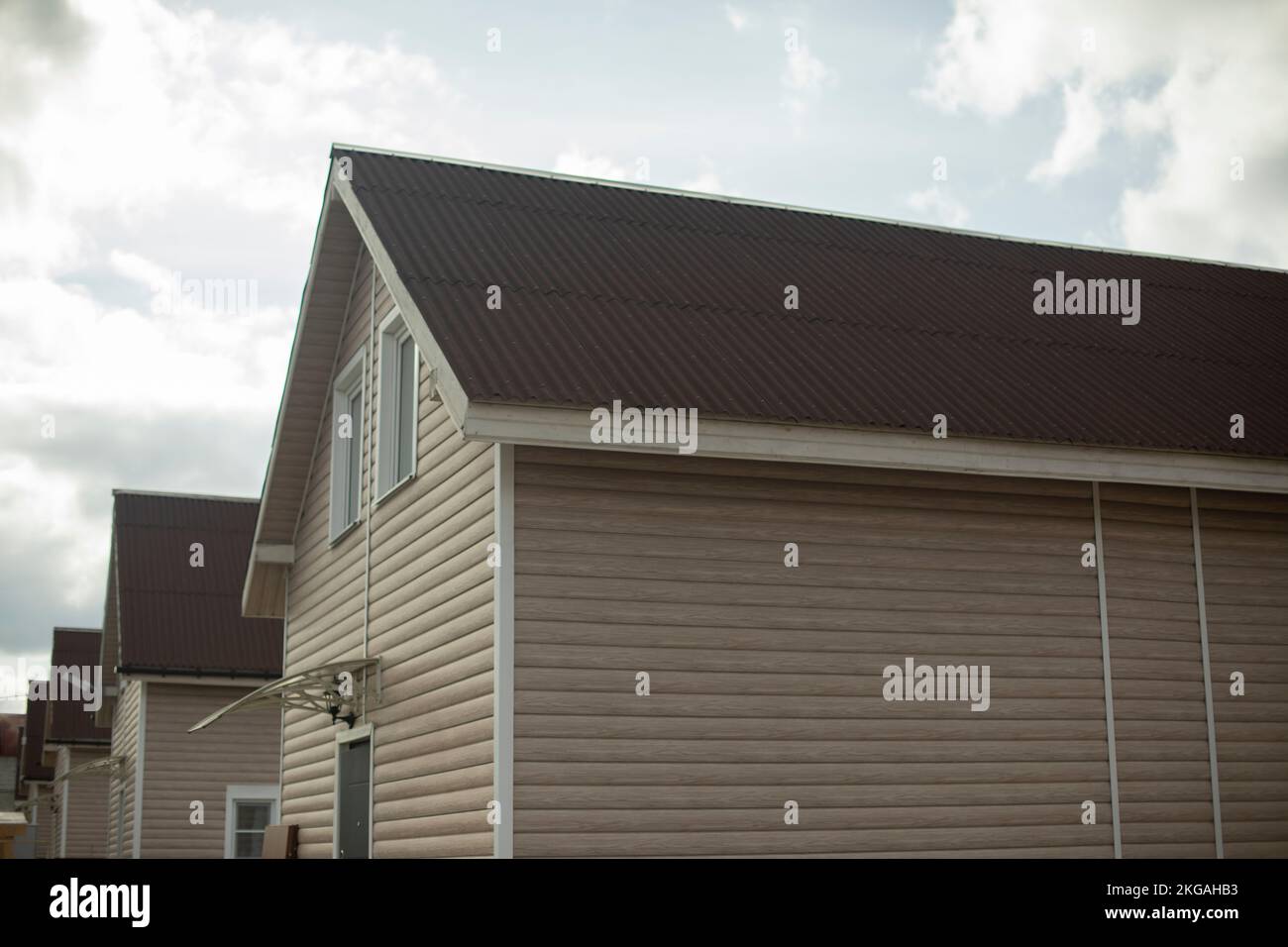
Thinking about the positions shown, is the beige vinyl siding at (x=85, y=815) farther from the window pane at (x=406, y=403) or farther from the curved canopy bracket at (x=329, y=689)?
the window pane at (x=406, y=403)

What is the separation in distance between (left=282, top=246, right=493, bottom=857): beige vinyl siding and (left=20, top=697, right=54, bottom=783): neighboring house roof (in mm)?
30941

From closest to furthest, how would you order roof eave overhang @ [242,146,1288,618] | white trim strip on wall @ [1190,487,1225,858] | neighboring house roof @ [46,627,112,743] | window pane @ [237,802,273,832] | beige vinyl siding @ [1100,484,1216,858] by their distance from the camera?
1. roof eave overhang @ [242,146,1288,618]
2. beige vinyl siding @ [1100,484,1216,858]
3. white trim strip on wall @ [1190,487,1225,858]
4. window pane @ [237,802,273,832]
5. neighboring house roof @ [46,627,112,743]

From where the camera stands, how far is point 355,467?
15.3 m

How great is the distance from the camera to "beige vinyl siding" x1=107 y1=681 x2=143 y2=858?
2525cm

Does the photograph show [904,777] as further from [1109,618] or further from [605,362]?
[605,362]

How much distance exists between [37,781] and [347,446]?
33.7m

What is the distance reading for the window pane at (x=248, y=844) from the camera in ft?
79.6

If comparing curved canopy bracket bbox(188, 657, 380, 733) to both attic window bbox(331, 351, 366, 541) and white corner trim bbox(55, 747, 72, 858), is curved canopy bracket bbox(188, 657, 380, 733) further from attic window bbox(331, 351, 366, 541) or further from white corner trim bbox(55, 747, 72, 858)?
white corner trim bbox(55, 747, 72, 858)

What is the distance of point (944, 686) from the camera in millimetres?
11625

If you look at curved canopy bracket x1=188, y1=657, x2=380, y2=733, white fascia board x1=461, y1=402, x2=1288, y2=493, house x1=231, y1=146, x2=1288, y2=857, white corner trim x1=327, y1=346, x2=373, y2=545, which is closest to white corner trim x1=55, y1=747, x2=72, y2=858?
white corner trim x1=327, y1=346, x2=373, y2=545

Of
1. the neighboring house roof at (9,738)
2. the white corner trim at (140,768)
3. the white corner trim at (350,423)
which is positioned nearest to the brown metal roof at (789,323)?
the white corner trim at (350,423)

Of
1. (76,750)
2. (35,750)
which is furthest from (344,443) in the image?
(35,750)

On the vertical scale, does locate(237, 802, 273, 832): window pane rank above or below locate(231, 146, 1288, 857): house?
below
